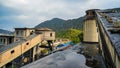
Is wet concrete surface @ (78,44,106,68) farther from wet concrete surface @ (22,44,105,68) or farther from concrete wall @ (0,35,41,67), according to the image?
concrete wall @ (0,35,41,67)

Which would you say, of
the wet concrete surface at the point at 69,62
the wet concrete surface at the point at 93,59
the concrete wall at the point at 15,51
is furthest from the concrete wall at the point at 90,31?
the concrete wall at the point at 15,51

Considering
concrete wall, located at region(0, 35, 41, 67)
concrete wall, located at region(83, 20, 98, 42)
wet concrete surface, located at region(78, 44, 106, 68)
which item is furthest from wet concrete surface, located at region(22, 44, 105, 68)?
concrete wall, located at region(0, 35, 41, 67)

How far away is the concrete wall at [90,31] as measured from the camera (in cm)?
1858

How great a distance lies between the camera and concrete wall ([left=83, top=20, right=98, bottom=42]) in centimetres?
1858

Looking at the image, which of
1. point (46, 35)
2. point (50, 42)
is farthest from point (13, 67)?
point (50, 42)

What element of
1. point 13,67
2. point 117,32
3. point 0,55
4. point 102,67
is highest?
point 117,32

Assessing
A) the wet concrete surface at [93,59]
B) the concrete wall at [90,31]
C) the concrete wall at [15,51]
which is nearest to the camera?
the wet concrete surface at [93,59]

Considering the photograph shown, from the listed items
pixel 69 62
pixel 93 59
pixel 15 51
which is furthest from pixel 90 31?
pixel 15 51

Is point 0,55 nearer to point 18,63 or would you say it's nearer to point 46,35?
point 18,63

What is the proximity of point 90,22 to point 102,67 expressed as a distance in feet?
40.3

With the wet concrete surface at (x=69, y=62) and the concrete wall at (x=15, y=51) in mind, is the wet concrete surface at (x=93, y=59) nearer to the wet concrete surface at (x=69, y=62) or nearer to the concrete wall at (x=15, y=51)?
the wet concrete surface at (x=69, y=62)

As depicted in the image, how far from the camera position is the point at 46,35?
43062 mm

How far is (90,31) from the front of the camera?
18.8 meters

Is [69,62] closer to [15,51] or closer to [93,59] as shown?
[93,59]
